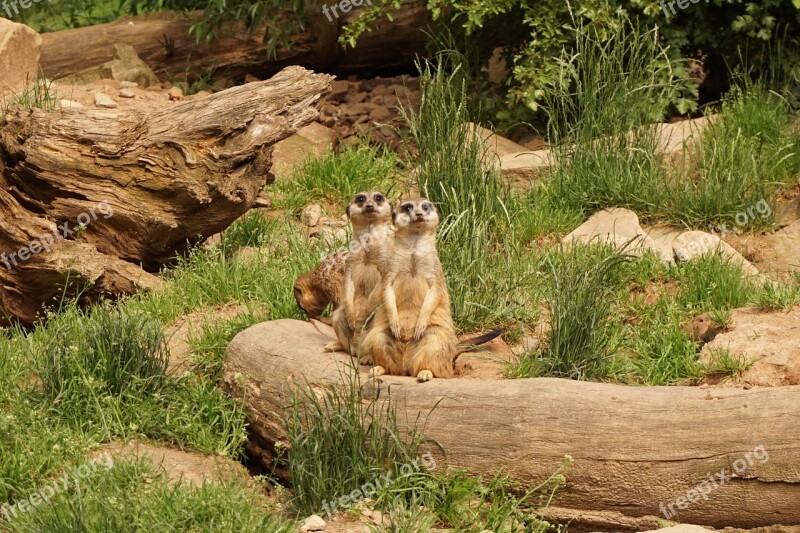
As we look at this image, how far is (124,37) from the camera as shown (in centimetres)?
999

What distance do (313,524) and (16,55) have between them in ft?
17.5

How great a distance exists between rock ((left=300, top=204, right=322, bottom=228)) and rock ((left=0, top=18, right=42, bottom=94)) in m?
2.34

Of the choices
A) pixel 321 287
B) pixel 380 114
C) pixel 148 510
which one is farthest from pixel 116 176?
pixel 380 114

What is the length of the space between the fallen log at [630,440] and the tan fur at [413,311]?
215 millimetres

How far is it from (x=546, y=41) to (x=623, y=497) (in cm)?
420

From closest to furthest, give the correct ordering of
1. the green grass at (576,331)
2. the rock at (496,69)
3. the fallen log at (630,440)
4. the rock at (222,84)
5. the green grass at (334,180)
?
the fallen log at (630,440) → the green grass at (576,331) → the green grass at (334,180) → the rock at (222,84) → the rock at (496,69)

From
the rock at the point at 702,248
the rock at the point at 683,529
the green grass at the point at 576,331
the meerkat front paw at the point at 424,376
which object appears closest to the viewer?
the rock at the point at 683,529

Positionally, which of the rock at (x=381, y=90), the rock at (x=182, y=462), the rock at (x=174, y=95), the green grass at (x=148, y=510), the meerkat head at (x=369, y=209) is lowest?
the rock at (x=182, y=462)

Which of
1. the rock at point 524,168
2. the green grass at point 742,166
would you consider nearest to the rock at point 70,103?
the rock at point 524,168

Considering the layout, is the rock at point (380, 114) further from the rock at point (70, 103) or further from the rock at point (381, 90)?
the rock at point (70, 103)

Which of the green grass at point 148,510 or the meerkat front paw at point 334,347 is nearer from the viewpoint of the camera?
the green grass at point 148,510

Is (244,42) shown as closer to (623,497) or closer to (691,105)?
(691,105)

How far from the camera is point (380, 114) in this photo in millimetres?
9188

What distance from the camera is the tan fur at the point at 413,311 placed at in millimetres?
5188
